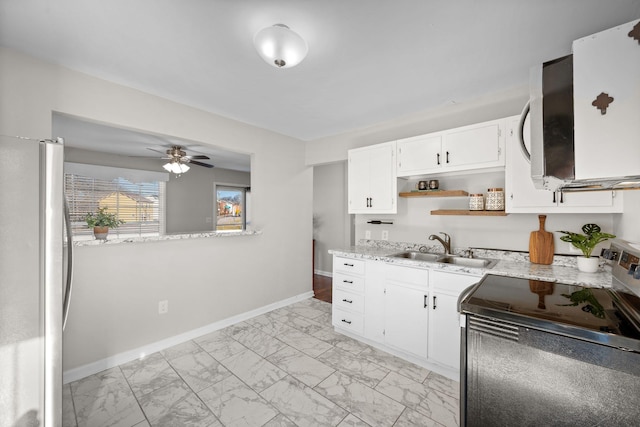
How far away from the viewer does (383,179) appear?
2934 mm

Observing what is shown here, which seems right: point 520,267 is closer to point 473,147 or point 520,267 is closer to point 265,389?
point 473,147

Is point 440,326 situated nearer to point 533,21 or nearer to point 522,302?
point 522,302

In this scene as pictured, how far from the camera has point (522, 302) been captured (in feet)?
3.90

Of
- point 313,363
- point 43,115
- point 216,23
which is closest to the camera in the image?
point 216,23

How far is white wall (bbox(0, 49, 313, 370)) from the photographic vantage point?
1.96 m

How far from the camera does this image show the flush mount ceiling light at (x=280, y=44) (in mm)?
1510

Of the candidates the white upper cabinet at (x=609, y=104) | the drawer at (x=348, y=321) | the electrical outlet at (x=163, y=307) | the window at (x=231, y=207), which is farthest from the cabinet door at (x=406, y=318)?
the window at (x=231, y=207)

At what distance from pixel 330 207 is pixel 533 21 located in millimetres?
4216

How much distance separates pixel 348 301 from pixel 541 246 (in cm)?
181

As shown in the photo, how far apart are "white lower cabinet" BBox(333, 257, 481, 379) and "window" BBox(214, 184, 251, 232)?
4461 millimetres

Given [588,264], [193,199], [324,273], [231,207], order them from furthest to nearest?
[231,207], [193,199], [324,273], [588,264]

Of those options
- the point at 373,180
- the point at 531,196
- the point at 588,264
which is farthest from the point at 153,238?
the point at 588,264

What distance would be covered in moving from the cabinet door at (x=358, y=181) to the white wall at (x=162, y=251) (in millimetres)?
1025

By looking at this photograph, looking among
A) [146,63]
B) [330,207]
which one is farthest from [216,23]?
[330,207]
